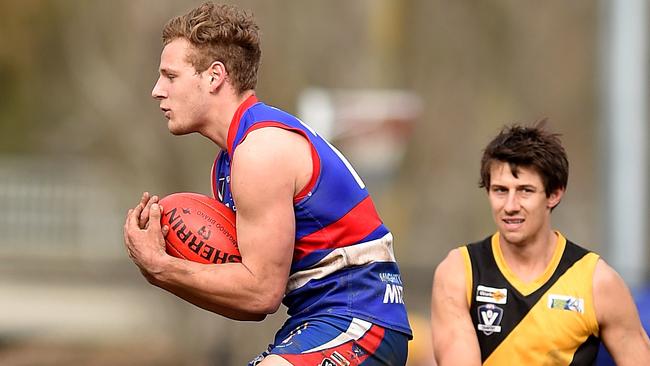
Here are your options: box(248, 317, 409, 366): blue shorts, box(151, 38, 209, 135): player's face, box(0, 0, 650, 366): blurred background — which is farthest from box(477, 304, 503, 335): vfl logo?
box(0, 0, 650, 366): blurred background

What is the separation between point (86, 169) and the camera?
1013 inches

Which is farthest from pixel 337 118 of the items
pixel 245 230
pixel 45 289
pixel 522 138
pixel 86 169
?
pixel 86 169

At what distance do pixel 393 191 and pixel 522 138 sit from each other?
19.0m

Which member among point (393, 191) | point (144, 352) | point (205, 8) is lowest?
point (144, 352)

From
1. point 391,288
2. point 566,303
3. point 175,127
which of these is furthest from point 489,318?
point 175,127

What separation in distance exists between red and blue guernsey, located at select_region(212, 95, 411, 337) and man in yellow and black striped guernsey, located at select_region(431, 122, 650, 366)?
0.82 meters

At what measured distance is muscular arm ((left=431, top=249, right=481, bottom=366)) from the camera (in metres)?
6.15

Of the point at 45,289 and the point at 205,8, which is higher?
the point at 205,8

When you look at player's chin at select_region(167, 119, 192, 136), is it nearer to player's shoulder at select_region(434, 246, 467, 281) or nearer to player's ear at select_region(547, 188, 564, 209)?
player's shoulder at select_region(434, 246, 467, 281)

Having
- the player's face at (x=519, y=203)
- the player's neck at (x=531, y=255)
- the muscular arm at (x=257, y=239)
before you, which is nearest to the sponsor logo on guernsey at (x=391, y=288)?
the muscular arm at (x=257, y=239)

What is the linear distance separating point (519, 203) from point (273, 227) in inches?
55.8

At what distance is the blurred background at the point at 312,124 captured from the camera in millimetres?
13719

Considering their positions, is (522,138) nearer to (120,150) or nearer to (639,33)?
(639,33)

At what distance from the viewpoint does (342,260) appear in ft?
17.8
